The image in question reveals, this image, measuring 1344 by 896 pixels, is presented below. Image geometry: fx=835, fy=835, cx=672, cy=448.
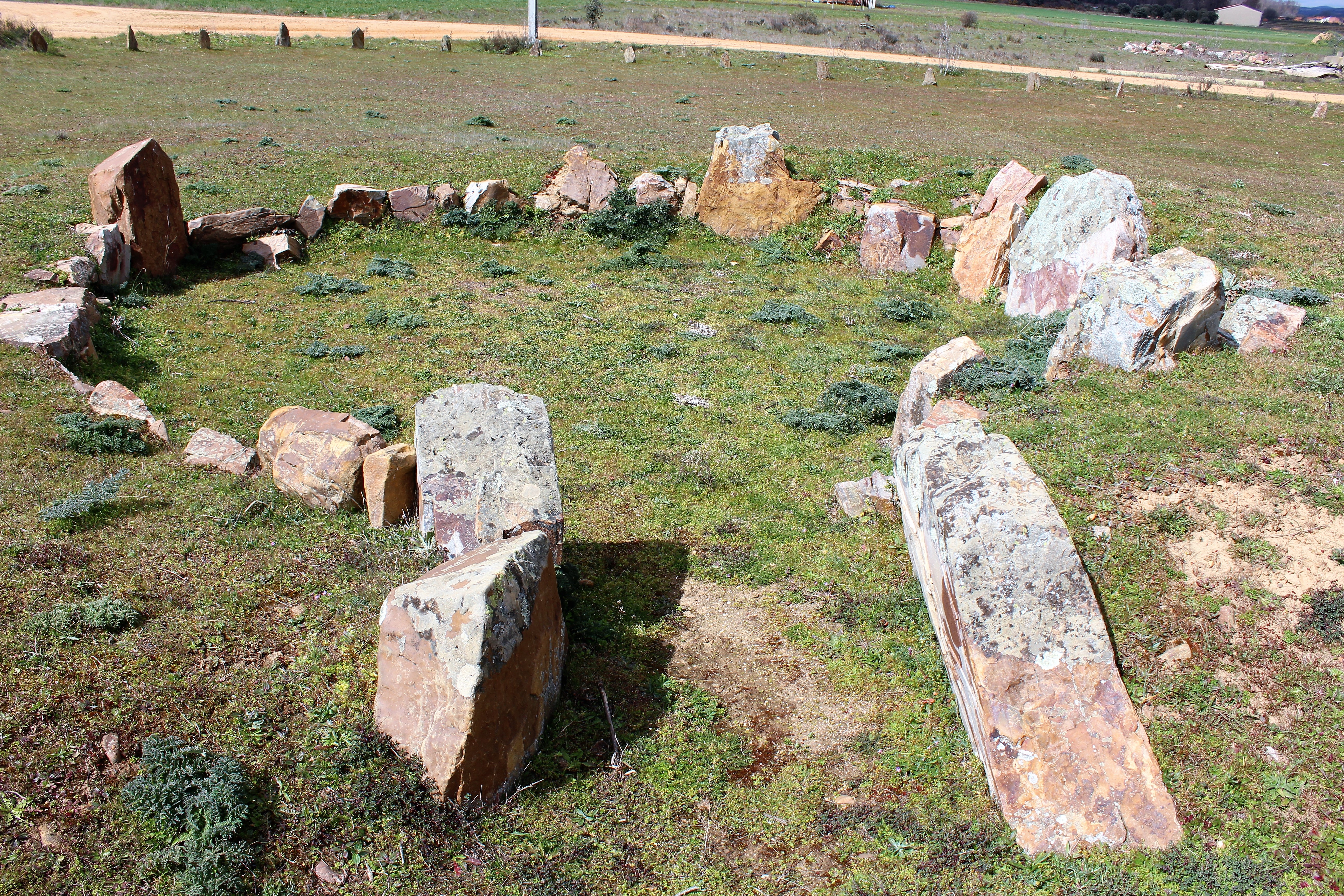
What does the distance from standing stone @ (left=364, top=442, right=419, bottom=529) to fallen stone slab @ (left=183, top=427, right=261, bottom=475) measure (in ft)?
5.17

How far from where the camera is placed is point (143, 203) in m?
14.2

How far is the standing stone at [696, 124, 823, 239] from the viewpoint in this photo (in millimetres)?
18781

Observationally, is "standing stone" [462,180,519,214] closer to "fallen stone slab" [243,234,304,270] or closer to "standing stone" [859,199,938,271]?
"fallen stone slab" [243,234,304,270]

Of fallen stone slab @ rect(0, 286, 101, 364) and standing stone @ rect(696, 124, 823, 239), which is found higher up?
standing stone @ rect(696, 124, 823, 239)

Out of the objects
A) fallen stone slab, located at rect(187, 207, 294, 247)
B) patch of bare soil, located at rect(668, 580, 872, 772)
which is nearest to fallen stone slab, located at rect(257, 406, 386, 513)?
patch of bare soil, located at rect(668, 580, 872, 772)

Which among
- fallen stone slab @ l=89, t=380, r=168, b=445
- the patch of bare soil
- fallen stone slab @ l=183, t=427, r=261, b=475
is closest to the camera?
the patch of bare soil

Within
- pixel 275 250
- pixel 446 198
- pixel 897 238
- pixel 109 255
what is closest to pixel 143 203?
pixel 109 255

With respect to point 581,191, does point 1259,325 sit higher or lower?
lower

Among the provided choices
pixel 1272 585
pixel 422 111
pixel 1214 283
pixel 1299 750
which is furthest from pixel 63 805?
pixel 422 111

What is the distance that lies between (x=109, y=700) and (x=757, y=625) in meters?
5.03

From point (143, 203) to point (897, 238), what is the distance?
14047mm

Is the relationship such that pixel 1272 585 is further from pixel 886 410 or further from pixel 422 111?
pixel 422 111

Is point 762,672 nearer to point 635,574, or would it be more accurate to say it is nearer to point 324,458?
point 635,574

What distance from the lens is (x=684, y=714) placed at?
663 centimetres
